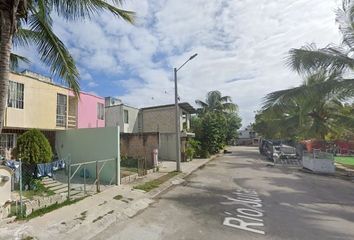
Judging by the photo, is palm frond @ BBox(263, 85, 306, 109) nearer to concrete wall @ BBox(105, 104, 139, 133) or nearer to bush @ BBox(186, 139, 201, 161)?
bush @ BBox(186, 139, 201, 161)

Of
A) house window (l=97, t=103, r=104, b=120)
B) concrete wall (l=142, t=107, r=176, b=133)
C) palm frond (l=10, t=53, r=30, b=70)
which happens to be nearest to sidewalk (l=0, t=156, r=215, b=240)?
palm frond (l=10, t=53, r=30, b=70)

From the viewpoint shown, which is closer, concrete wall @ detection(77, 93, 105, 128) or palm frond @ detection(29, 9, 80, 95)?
palm frond @ detection(29, 9, 80, 95)

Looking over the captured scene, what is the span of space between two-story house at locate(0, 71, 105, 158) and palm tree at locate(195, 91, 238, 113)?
3089cm

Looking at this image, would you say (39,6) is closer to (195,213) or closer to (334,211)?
(195,213)

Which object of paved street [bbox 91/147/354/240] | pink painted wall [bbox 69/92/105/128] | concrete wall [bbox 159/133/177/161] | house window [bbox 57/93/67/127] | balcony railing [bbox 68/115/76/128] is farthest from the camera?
concrete wall [bbox 159/133/177/161]

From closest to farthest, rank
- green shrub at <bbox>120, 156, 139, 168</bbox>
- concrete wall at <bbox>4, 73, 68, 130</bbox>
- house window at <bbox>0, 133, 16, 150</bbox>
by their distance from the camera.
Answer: concrete wall at <bbox>4, 73, 68, 130</bbox>, house window at <bbox>0, 133, 16, 150</bbox>, green shrub at <bbox>120, 156, 139, 168</bbox>

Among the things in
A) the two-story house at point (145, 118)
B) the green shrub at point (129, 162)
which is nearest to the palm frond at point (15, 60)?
Result: the green shrub at point (129, 162)

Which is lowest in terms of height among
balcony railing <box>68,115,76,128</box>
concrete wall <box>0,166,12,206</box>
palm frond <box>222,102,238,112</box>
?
concrete wall <box>0,166,12,206</box>

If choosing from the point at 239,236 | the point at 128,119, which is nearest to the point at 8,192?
the point at 239,236

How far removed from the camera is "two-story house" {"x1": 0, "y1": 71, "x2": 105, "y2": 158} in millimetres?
16634

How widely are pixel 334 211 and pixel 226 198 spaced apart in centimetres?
371

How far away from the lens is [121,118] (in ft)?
110

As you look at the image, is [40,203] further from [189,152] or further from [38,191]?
[189,152]

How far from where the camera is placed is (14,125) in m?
16.5
